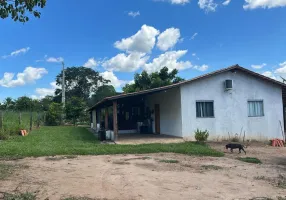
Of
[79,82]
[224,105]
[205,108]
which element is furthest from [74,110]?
[224,105]

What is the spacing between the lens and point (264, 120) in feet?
53.2

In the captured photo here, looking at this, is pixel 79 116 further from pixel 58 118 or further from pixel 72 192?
pixel 72 192

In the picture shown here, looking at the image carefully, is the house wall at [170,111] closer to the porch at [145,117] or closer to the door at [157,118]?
the porch at [145,117]

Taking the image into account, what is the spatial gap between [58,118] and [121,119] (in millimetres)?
16802

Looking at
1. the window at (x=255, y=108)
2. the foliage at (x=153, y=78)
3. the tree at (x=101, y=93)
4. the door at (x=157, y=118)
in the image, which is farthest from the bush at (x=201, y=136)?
the tree at (x=101, y=93)

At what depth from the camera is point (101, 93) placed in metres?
54.5

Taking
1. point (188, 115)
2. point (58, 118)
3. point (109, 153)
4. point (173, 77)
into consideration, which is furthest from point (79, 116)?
point (109, 153)

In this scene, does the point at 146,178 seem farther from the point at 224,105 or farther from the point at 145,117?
the point at 145,117

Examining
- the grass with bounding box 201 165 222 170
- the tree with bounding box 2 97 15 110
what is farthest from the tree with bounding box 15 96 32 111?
the grass with bounding box 201 165 222 170

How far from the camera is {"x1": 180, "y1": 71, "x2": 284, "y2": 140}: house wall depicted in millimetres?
14891

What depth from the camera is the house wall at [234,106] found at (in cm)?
1489

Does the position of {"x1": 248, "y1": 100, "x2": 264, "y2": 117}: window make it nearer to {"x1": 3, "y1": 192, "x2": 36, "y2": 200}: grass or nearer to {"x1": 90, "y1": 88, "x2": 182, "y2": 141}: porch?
{"x1": 90, "y1": 88, "x2": 182, "y2": 141}: porch

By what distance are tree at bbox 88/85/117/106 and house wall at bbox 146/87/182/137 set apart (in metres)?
34.6

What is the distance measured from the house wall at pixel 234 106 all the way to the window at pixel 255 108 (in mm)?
193
